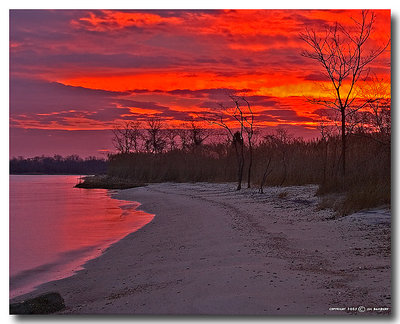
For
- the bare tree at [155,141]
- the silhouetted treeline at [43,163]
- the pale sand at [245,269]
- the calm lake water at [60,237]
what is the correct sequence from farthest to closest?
the bare tree at [155,141] < the silhouetted treeline at [43,163] < the calm lake water at [60,237] < the pale sand at [245,269]

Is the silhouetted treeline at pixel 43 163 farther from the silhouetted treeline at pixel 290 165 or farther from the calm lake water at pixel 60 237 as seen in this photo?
the silhouetted treeline at pixel 290 165

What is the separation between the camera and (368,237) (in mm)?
A: 6434

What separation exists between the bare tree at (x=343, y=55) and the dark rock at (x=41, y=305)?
4249 millimetres

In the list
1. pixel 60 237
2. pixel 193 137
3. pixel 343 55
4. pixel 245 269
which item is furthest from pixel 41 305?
pixel 193 137

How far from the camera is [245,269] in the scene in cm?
544

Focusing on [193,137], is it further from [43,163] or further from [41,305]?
[41,305]

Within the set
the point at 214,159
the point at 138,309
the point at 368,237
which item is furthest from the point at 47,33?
the point at 214,159

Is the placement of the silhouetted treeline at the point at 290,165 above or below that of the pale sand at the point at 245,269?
above

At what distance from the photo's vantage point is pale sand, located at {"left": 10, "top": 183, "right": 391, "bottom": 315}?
14.9 ft

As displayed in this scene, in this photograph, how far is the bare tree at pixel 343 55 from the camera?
262 inches

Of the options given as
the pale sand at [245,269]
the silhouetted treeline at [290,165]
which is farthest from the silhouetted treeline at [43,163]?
the silhouetted treeline at [290,165]

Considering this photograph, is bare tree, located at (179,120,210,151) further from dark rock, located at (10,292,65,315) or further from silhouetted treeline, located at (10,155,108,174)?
dark rock, located at (10,292,65,315)

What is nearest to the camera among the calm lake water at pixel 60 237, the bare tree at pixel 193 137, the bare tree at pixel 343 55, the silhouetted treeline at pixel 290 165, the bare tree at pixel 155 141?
the bare tree at pixel 343 55

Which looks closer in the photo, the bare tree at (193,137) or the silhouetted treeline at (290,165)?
the silhouetted treeline at (290,165)
